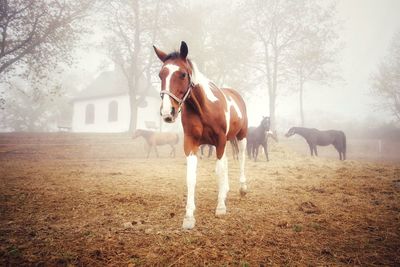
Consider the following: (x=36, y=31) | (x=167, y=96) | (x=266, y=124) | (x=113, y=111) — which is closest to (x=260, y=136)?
(x=266, y=124)

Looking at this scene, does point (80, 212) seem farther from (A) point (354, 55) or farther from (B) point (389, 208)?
(A) point (354, 55)

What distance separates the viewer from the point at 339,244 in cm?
300

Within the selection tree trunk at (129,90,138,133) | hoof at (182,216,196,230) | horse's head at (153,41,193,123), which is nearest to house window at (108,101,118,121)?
tree trunk at (129,90,138,133)

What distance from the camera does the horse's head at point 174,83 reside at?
329 centimetres

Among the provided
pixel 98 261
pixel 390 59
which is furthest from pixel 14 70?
pixel 390 59

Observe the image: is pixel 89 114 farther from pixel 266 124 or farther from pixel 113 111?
pixel 266 124

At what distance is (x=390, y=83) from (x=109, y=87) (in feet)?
131

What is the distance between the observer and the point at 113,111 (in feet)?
119

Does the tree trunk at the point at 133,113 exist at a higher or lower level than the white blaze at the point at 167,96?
higher

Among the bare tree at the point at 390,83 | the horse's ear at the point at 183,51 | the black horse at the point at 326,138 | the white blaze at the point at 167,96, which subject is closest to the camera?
the white blaze at the point at 167,96

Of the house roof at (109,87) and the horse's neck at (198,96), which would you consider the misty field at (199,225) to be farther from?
the house roof at (109,87)

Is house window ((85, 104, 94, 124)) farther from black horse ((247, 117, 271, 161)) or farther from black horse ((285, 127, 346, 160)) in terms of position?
black horse ((285, 127, 346, 160))

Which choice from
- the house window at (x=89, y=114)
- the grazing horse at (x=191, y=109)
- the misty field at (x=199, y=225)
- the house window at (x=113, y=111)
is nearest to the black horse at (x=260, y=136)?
the misty field at (x=199, y=225)

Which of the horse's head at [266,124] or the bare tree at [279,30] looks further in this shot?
the bare tree at [279,30]
